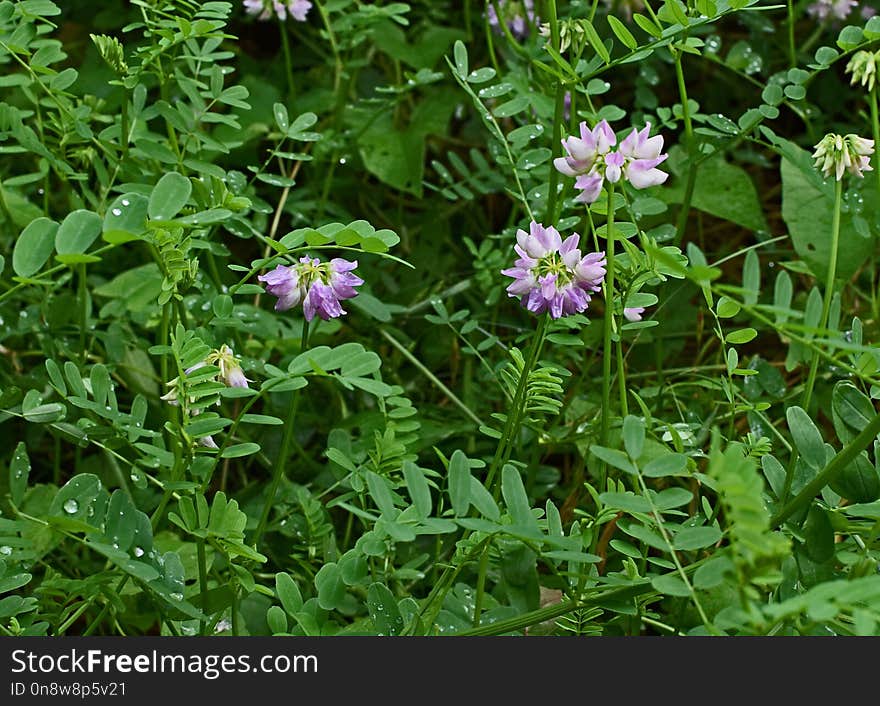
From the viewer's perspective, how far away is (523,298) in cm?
112

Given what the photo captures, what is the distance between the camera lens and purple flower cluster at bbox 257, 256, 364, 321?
3.44ft

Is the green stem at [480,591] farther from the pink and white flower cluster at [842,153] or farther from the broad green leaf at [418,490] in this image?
the pink and white flower cluster at [842,153]

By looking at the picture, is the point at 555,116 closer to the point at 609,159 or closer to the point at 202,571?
the point at 609,159

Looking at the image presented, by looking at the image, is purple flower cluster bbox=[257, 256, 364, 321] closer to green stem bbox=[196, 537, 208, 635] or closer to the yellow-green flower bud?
green stem bbox=[196, 537, 208, 635]

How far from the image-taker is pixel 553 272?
1.06 m

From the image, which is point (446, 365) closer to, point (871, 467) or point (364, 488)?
point (364, 488)

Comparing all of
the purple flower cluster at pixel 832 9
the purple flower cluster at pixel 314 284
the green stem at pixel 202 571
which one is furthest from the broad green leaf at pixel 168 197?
the purple flower cluster at pixel 832 9

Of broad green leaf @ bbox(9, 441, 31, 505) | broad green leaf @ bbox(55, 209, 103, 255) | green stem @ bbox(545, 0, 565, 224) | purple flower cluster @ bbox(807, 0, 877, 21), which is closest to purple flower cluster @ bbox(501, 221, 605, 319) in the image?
green stem @ bbox(545, 0, 565, 224)

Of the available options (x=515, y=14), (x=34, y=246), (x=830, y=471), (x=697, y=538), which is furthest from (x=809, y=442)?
(x=515, y=14)

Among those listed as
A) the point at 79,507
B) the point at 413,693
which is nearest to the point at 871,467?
the point at 413,693

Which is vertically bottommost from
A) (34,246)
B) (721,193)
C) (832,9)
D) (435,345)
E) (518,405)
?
(435,345)

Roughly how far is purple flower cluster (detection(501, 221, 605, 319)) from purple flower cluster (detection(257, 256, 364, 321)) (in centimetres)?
16

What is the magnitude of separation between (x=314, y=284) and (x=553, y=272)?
0.23m

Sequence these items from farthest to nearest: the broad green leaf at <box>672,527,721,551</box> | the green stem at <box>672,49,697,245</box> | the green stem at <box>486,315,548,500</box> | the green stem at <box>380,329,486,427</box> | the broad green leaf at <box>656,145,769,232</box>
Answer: the broad green leaf at <box>656,145,769,232</box>, the green stem at <box>380,329,486,427</box>, the green stem at <box>672,49,697,245</box>, the green stem at <box>486,315,548,500</box>, the broad green leaf at <box>672,527,721,551</box>
